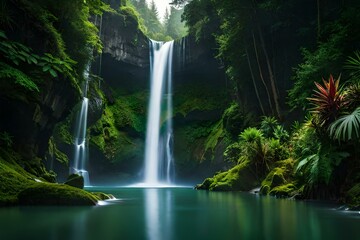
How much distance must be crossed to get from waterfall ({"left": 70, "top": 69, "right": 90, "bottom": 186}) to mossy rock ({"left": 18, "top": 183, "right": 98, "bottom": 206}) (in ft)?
64.2

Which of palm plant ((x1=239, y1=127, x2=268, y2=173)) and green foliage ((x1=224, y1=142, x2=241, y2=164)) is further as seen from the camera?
green foliage ((x1=224, y1=142, x2=241, y2=164))

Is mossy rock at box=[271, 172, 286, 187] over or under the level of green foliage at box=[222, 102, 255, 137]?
under

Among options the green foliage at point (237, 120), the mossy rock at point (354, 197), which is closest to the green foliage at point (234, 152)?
the green foliage at point (237, 120)

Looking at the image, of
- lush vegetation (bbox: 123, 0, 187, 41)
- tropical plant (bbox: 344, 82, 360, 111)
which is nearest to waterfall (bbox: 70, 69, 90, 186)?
tropical plant (bbox: 344, 82, 360, 111)

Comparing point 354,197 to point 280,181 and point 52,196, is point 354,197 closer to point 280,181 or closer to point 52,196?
point 280,181

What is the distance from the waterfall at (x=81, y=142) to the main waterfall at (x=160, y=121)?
17.8 feet

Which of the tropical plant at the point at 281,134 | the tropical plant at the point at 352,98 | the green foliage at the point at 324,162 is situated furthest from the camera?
the tropical plant at the point at 281,134

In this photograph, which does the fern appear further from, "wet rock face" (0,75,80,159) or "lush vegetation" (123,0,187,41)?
"lush vegetation" (123,0,187,41)

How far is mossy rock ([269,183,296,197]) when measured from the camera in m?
12.0

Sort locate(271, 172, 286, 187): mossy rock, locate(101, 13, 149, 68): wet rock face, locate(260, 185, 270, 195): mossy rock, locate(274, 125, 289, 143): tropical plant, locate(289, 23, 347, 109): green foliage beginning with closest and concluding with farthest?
1. locate(271, 172, 286, 187): mossy rock
2. locate(289, 23, 347, 109): green foliage
3. locate(260, 185, 270, 195): mossy rock
4. locate(274, 125, 289, 143): tropical plant
5. locate(101, 13, 149, 68): wet rock face

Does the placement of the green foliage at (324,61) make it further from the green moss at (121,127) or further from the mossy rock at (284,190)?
the green moss at (121,127)

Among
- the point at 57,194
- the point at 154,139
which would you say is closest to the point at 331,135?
the point at 57,194

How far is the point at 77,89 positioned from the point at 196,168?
56.1 ft

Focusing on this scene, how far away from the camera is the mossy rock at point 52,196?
777 cm
